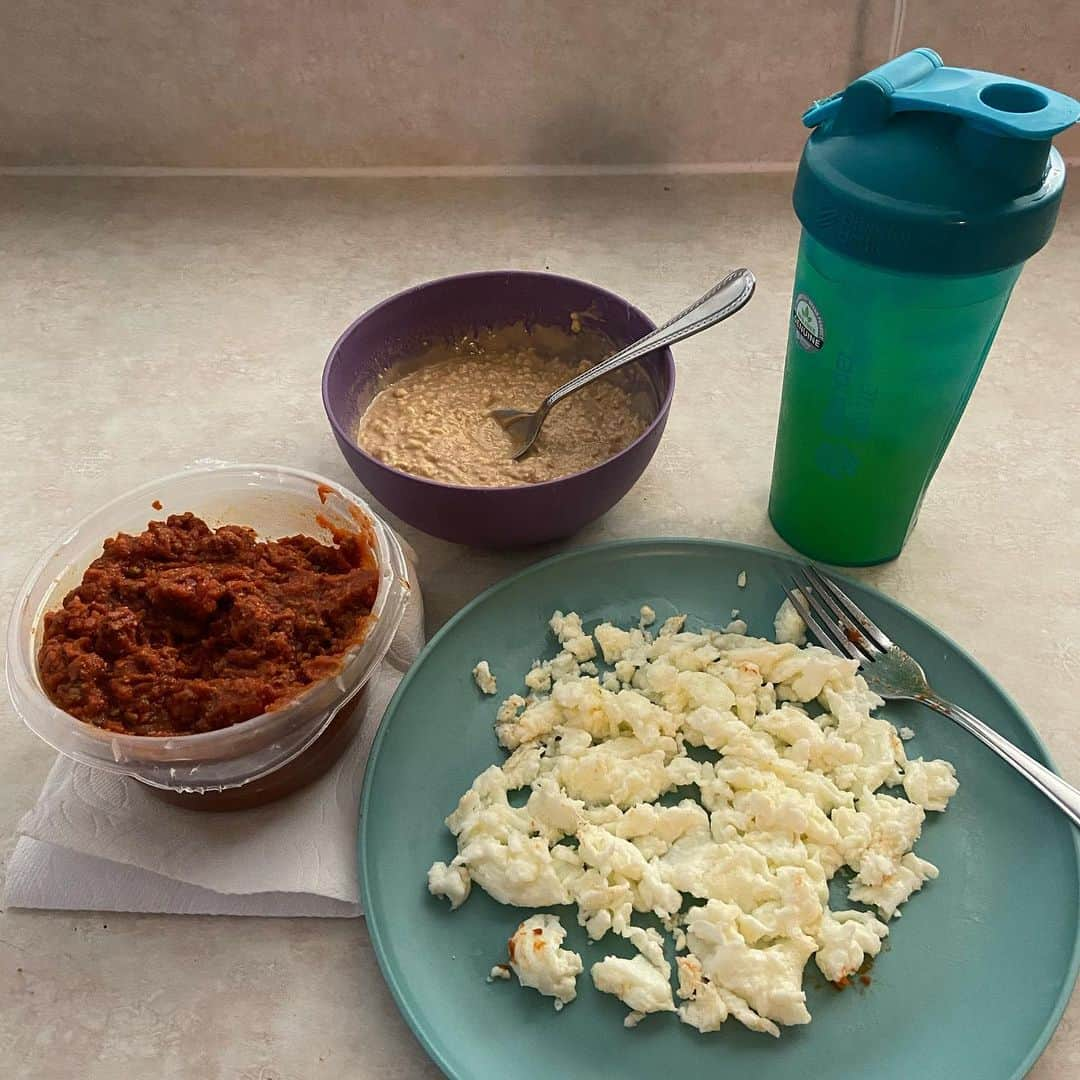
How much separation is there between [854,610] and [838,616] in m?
0.02

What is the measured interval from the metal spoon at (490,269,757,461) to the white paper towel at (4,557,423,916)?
0.48 meters

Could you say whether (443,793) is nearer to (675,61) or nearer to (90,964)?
(90,964)

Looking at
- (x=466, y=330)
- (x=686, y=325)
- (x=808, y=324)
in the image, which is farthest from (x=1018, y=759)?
(x=466, y=330)

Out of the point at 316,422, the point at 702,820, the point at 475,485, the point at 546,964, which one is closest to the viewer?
the point at 546,964

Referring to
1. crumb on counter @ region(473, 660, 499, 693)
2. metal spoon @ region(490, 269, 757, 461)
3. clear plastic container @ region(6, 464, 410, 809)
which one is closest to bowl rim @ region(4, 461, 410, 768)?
clear plastic container @ region(6, 464, 410, 809)

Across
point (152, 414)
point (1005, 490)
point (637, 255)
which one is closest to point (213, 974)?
point (152, 414)

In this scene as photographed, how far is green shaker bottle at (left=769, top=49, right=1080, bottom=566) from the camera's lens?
86 cm

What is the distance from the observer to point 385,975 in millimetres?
864

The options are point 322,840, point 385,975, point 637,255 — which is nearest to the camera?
point 385,975

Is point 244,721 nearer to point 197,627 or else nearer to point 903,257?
point 197,627

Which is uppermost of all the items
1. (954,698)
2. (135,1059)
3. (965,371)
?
(965,371)

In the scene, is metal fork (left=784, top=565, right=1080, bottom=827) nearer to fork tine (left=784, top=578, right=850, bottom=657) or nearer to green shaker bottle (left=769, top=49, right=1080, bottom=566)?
fork tine (left=784, top=578, right=850, bottom=657)

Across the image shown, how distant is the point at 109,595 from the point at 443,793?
0.38 meters

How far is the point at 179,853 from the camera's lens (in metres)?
0.97
